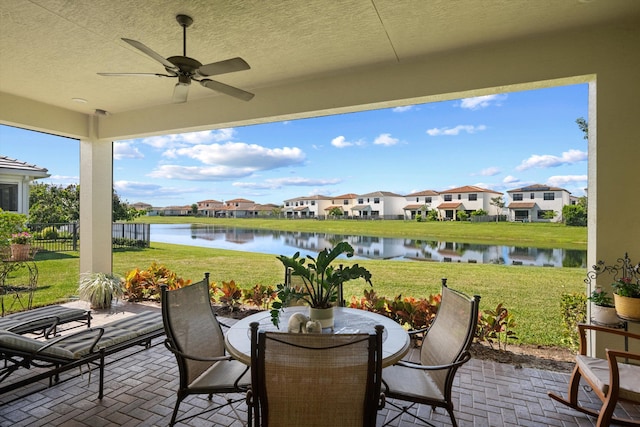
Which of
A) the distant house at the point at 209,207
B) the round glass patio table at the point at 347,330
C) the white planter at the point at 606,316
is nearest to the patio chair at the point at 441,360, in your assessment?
the round glass patio table at the point at 347,330

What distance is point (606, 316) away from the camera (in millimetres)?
2646

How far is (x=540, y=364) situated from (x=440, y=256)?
9.94 ft

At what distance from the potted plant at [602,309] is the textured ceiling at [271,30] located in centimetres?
226

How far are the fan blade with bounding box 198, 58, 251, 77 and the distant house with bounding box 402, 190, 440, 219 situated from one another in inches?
156

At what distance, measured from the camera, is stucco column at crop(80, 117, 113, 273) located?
556 cm

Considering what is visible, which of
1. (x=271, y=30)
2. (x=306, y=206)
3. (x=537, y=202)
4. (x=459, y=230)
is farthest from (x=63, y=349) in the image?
(x=537, y=202)

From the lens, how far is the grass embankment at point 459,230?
448cm

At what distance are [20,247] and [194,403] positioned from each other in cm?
426

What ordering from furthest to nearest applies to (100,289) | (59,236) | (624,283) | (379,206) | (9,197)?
1. (59,236)
2. (9,197)
3. (379,206)
4. (100,289)
5. (624,283)

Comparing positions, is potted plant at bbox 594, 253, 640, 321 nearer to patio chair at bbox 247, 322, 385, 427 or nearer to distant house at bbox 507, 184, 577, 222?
distant house at bbox 507, 184, 577, 222

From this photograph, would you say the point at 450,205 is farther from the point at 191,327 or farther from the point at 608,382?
the point at 191,327

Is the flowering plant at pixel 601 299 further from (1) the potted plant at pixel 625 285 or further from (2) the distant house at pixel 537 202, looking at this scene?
(2) the distant house at pixel 537 202

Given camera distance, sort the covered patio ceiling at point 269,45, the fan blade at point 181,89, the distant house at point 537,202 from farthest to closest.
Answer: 1. the distant house at point 537,202
2. the fan blade at point 181,89
3. the covered patio ceiling at point 269,45

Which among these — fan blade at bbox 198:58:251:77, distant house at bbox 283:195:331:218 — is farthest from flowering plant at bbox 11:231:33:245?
fan blade at bbox 198:58:251:77
